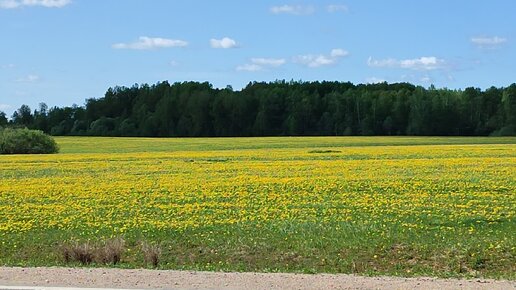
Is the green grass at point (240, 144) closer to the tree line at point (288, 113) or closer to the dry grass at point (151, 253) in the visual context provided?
the tree line at point (288, 113)

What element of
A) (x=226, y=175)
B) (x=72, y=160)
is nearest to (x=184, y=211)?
(x=226, y=175)

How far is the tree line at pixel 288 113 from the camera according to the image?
409 feet

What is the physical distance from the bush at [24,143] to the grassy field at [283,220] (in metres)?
38.8

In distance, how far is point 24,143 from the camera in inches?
2857

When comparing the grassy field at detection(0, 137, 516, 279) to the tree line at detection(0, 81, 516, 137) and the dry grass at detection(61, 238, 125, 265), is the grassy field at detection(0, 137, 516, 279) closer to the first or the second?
the dry grass at detection(61, 238, 125, 265)

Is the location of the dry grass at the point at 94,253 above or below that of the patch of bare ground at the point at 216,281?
below

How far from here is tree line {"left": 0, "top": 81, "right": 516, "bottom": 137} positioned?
409 ft

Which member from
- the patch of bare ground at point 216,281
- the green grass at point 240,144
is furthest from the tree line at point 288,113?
the patch of bare ground at point 216,281

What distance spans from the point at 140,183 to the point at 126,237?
1363 cm

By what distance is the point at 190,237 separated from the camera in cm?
1789

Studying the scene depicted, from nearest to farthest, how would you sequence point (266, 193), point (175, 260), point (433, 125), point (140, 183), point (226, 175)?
point (175, 260)
point (266, 193)
point (140, 183)
point (226, 175)
point (433, 125)

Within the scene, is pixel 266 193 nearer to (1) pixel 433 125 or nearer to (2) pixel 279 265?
(2) pixel 279 265

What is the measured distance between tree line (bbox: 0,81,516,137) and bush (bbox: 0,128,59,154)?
193 ft

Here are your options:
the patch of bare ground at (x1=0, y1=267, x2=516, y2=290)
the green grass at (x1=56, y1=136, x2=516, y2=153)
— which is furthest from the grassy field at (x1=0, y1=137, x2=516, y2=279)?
the green grass at (x1=56, y1=136, x2=516, y2=153)
